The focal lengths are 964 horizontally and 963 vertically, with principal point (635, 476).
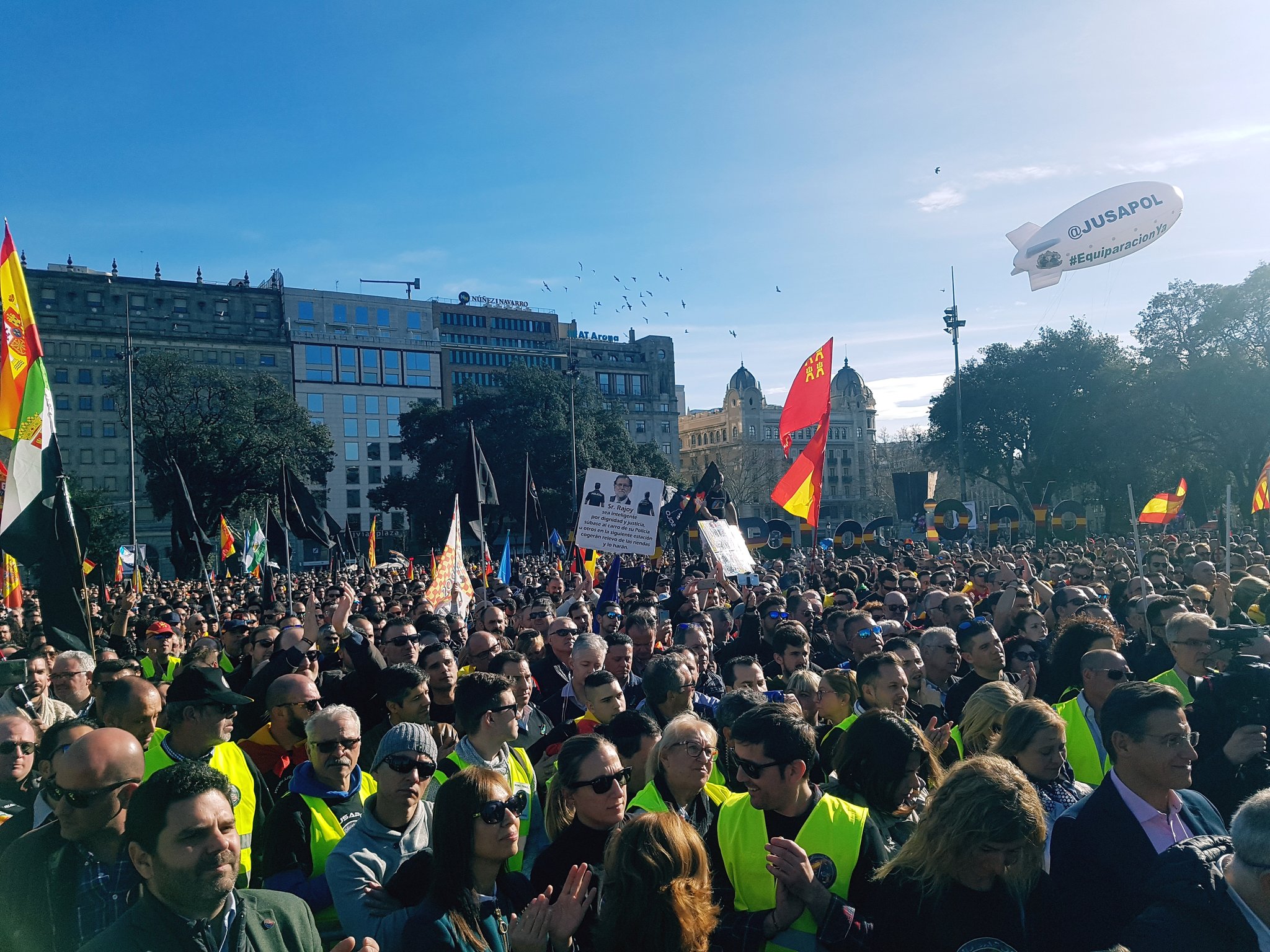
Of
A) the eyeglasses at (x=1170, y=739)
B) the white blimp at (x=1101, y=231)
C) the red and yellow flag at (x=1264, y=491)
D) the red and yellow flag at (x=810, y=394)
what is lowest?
the eyeglasses at (x=1170, y=739)

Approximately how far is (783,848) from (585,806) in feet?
2.85

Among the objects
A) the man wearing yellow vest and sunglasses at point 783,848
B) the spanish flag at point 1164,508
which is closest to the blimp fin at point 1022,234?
the spanish flag at point 1164,508

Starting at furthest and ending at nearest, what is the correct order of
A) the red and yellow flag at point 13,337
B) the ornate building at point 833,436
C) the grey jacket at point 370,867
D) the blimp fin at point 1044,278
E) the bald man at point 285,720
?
the ornate building at point 833,436 < the blimp fin at point 1044,278 < the red and yellow flag at point 13,337 < the bald man at point 285,720 < the grey jacket at point 370,867

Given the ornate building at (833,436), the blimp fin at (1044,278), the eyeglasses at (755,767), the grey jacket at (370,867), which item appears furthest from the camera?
the ornate building at (833,436)

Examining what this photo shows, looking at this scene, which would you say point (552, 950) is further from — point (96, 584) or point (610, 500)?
point (96, 584)

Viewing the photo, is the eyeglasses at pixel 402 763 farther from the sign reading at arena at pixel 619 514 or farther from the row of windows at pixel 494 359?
the row of windows at pixel 494 359

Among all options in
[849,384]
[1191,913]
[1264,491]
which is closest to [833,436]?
[849,384]

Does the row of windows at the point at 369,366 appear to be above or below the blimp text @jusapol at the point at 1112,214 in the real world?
above

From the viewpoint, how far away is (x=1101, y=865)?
3307mm

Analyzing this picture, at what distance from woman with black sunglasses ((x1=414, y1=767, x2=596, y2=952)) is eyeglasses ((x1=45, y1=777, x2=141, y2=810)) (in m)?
1.21

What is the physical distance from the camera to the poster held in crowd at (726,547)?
1256cm

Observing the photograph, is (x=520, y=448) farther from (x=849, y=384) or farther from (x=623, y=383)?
(x=849, y=384)

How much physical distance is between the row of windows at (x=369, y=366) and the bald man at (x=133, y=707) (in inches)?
3282

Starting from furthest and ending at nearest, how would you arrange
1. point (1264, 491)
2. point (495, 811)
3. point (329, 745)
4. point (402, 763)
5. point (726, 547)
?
1. point (1264, 491)
2. point (726, 547)
3. point (329, 745)
4. point (402, 763)
5. point (495, 811)
